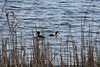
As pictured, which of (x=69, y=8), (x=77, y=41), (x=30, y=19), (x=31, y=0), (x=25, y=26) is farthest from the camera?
(x=31, y=0)

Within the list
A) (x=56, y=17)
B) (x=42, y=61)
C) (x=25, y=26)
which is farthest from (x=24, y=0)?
(x=42, y=61)

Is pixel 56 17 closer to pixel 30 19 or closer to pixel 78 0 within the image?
pixel 30 19

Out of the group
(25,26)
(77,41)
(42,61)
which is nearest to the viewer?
(42,61)

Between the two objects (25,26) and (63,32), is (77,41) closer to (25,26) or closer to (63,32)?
(63,32)

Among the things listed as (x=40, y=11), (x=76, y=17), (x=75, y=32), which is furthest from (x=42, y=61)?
(x=40, y=11)

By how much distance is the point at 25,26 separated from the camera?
1042 centimetres

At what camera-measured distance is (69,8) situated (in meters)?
15.3

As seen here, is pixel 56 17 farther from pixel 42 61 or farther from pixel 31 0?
pixel 42 61

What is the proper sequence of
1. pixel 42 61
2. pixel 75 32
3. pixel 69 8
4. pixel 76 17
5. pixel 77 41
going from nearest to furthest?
1. pixel 42 61
2. pixel 77 41
3. pixel 75 32
4. pixel 76 17
5. pixel 69 8

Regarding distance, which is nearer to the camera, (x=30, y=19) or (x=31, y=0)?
(x=30, y=19)

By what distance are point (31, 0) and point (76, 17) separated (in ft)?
16.6

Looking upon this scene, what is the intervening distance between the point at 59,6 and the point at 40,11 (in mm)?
2079

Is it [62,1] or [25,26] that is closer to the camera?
[25,26]

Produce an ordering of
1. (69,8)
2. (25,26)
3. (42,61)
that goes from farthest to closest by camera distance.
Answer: (69,8) < (25,26) < (42,61)
